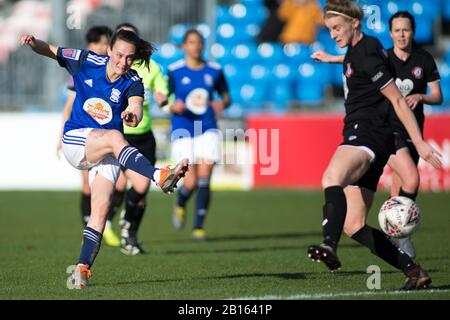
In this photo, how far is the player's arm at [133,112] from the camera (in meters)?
7.05

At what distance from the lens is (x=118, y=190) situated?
11.6 meters

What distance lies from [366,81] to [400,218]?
112cm

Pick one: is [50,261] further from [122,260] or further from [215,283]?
[215,283]

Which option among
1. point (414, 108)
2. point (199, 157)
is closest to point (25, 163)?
point (199, 157)

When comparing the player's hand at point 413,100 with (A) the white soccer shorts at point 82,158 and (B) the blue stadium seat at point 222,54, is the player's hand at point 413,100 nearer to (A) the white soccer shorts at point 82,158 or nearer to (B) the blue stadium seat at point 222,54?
(A) the white soccer shorts at point 82,158

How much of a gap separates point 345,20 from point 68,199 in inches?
453

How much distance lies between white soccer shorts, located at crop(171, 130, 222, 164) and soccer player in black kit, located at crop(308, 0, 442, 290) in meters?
5.09

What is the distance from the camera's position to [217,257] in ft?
33.2

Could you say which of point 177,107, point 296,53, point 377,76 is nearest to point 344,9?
point 377,76

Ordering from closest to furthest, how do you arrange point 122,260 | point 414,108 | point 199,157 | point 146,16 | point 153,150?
point 414,108 < point 122,260 < point 153,150 < point 199,157 < point 146,16

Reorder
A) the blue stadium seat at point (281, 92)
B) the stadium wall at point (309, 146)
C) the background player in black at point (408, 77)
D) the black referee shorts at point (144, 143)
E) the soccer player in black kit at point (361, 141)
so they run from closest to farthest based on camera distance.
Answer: the soccer player in black kit at point (361, 141) → the background player in black at point (408, 77) → the black referee shorts at point (144, 143) → the stadium wall at point (309, 146) → the blue stadium seat at point (281, 92)

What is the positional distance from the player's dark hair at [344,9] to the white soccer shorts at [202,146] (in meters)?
5.41

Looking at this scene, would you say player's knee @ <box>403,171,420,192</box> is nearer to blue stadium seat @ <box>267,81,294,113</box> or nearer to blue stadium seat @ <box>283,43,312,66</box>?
blue stadium seat @ <box>267,81,294,113</box>

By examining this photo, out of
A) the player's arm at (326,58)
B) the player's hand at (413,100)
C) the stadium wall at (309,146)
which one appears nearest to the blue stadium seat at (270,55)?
the stadium wall at (309,146)
